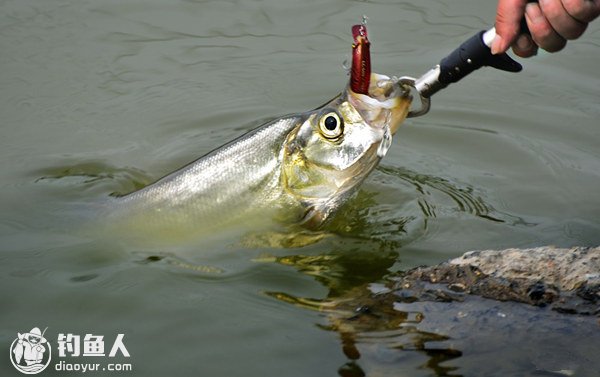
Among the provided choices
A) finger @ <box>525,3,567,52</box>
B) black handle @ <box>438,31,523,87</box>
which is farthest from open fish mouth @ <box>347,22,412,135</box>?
finger @ <box>525,3,567,52</box>

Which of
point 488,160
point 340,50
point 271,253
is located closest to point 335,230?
point 271,253

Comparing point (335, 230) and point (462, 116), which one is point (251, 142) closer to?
point (335, 230)

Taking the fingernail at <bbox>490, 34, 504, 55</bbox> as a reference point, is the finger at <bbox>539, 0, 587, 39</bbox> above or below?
above

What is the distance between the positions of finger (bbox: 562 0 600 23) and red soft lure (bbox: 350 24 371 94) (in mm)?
1044

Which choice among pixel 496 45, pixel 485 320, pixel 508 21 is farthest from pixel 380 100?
pixel 485 320

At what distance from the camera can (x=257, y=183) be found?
4.59 m

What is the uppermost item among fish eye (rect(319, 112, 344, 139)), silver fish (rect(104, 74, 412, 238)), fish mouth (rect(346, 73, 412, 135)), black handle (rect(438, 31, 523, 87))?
black handle (rect(438, 31, 523, 87))

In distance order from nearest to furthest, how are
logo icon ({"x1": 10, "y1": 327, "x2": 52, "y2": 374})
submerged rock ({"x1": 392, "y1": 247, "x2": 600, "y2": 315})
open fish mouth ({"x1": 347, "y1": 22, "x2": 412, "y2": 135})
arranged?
submerged rock ({"x1": 392, "y1": 247, "x2": 600, "y2": 315})
logo icon ({"x1": 10, "y1": 327, "x2": 52, "y2": 374})
open fish mouth ({"x1": 347, "y1": 22, "x2": 412, "y2": 135})

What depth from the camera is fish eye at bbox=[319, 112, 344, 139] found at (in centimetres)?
439

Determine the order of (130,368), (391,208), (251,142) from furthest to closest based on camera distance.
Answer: (391,208), (251,142), (130,368)

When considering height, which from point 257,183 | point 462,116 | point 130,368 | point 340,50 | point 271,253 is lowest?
point 130,368

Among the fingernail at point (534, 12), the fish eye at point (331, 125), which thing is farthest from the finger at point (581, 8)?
the fish eye at point (331, 125)

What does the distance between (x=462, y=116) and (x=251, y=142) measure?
8.05ft

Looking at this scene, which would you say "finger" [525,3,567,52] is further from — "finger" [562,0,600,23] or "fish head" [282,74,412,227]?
"fish head" [282,74,412,227]
